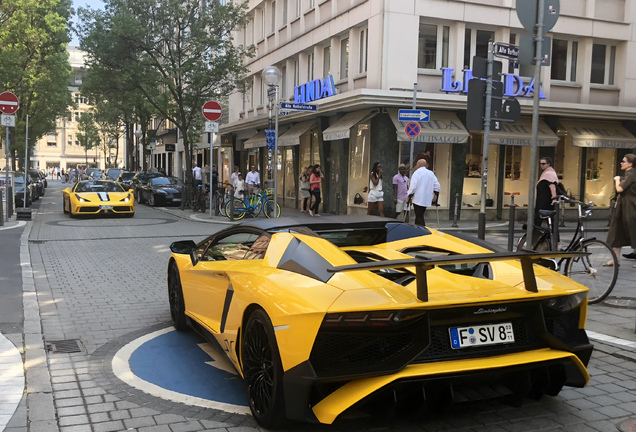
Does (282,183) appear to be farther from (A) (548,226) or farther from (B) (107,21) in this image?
(A) (548,226)

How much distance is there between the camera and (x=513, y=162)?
22.9 m

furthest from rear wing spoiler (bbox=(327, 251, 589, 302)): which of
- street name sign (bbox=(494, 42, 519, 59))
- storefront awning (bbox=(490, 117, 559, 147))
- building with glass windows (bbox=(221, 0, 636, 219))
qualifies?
storefront awning (bbox=(490, 117, 559, 147))

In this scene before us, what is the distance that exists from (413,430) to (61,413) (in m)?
2.22

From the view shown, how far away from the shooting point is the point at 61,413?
394cm

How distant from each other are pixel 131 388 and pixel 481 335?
2.54m

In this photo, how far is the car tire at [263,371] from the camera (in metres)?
3.42

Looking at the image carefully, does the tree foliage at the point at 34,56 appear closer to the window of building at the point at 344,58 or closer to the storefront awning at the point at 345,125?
the window of building at the point at 344,58

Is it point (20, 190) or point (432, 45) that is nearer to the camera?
point (432, 45)

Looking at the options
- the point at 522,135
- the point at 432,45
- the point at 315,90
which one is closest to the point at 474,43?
the point at 432,45

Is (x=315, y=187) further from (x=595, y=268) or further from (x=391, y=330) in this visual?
(x=391, y=330)

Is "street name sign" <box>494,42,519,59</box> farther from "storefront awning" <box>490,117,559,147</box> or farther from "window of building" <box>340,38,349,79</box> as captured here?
"window of building" <box>340,38,349,79</box>

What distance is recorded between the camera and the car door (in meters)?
4.61

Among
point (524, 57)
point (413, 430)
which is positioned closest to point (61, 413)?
point (413, 430)

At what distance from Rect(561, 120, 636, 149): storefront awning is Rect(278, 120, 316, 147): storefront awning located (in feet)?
32.4
